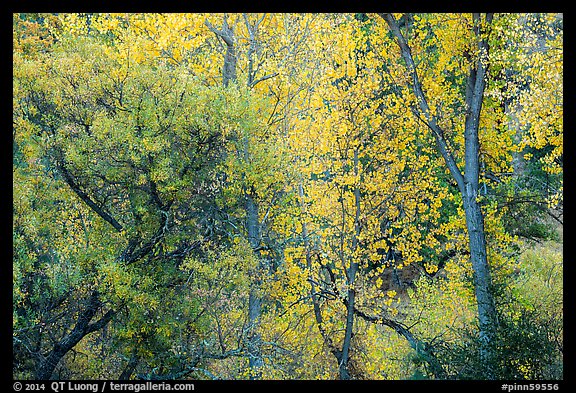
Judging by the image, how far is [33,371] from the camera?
10391 mm

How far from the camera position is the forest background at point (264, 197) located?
1030 centimetres

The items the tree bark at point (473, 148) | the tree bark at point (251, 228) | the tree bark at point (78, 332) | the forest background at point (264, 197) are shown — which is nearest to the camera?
the forest background at point (264, 197)

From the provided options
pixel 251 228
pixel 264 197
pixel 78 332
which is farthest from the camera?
pixel 251 228

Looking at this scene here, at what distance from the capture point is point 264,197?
1194 cm

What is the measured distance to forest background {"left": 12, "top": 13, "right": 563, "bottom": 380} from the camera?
1030cm

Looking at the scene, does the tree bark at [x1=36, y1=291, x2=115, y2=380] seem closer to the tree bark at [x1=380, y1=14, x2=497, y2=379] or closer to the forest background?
the forest background

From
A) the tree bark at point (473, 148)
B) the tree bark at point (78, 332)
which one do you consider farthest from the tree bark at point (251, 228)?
the tree bark at point (473, 148)

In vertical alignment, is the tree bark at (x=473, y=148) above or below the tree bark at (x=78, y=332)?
above

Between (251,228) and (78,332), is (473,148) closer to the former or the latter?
(251,228)

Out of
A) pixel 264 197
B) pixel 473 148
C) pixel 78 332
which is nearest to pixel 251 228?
pixel 264 197

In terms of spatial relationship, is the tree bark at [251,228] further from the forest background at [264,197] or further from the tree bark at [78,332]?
the tree bark at [78,332]
